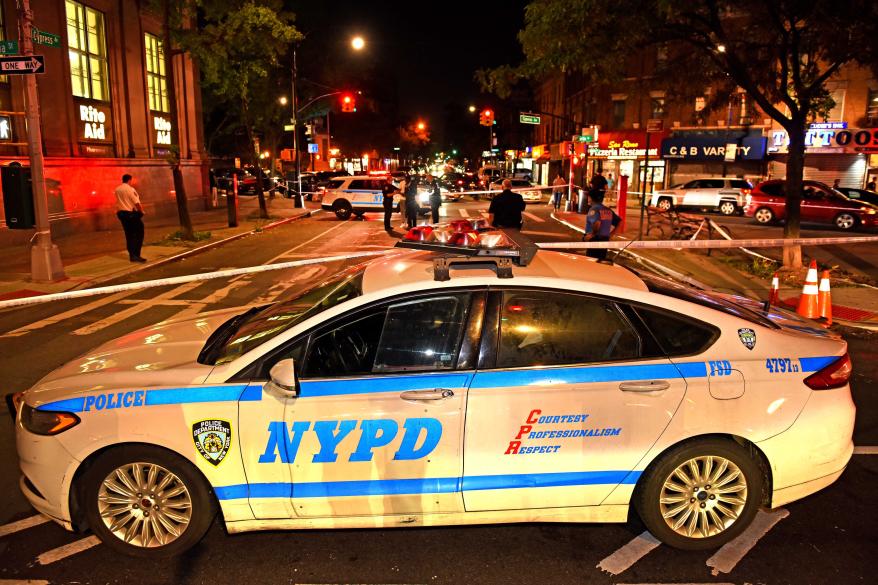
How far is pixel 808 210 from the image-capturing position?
79.0 ft

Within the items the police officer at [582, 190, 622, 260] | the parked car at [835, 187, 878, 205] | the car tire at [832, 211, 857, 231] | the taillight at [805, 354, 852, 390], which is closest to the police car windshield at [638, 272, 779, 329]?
the taillight at [805, 354, 852, 390]

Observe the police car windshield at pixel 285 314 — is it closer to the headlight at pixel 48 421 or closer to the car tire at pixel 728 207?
the headlight at pixel 48 421

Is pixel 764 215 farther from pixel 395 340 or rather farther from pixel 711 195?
pixel 395 340

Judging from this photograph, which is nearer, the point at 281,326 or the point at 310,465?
the point at 310,465

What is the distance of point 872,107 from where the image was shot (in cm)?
3419

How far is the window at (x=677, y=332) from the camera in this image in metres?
3.74

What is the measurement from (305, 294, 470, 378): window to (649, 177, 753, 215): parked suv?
28514 millimetres

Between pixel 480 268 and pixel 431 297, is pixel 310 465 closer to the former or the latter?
pixel 431 297

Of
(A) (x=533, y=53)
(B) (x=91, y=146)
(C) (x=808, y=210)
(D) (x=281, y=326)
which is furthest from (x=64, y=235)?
(C) (x=808, y=210)

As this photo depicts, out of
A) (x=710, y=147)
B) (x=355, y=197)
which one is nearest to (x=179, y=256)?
(x=355, y=197)

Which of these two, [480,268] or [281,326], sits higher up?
[480,268]

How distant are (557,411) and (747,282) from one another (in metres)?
9.70

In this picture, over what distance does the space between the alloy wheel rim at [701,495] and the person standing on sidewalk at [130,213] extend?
42.5ft

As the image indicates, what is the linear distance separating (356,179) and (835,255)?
59.8 feet
